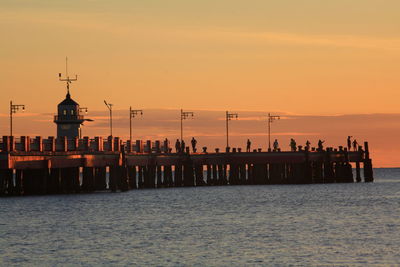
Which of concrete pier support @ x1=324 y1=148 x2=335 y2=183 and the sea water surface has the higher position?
concrete pier support @ x1=324 y1=148 x2=335 y2=183

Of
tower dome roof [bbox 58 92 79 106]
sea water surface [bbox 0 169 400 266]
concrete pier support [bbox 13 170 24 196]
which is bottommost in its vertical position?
sea water surface [bbox 0 169 400 266]

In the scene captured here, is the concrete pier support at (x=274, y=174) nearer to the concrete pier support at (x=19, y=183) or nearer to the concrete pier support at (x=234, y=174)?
the concrete pier support at (x=234, y=174)

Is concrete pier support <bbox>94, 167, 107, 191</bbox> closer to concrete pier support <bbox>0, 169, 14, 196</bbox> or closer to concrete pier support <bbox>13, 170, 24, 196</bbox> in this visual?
concrete pier support <bbox>0, 169, 14, 196</bbox>

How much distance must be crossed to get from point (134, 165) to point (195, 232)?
6164 centimetres

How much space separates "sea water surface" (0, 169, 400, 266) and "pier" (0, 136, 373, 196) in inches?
107

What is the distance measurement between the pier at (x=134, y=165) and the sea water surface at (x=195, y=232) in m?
2.73

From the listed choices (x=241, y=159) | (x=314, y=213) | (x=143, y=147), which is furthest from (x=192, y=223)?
(x=241, y=159)

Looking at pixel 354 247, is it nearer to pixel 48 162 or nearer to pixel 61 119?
pixel 48 162

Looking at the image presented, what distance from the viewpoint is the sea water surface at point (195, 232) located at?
182 feet

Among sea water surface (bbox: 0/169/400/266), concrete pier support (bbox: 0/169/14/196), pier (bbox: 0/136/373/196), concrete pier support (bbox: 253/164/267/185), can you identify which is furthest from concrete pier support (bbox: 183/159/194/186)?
concrete pier support (bbox: 0/169/14/196)

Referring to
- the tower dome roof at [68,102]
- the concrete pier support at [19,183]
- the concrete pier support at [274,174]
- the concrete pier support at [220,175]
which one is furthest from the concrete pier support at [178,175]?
the concrete pier support at [19,183]

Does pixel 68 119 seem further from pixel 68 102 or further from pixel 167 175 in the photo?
pixel 167 175

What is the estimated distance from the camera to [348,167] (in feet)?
523

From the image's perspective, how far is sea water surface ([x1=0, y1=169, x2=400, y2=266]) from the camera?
182 feet
